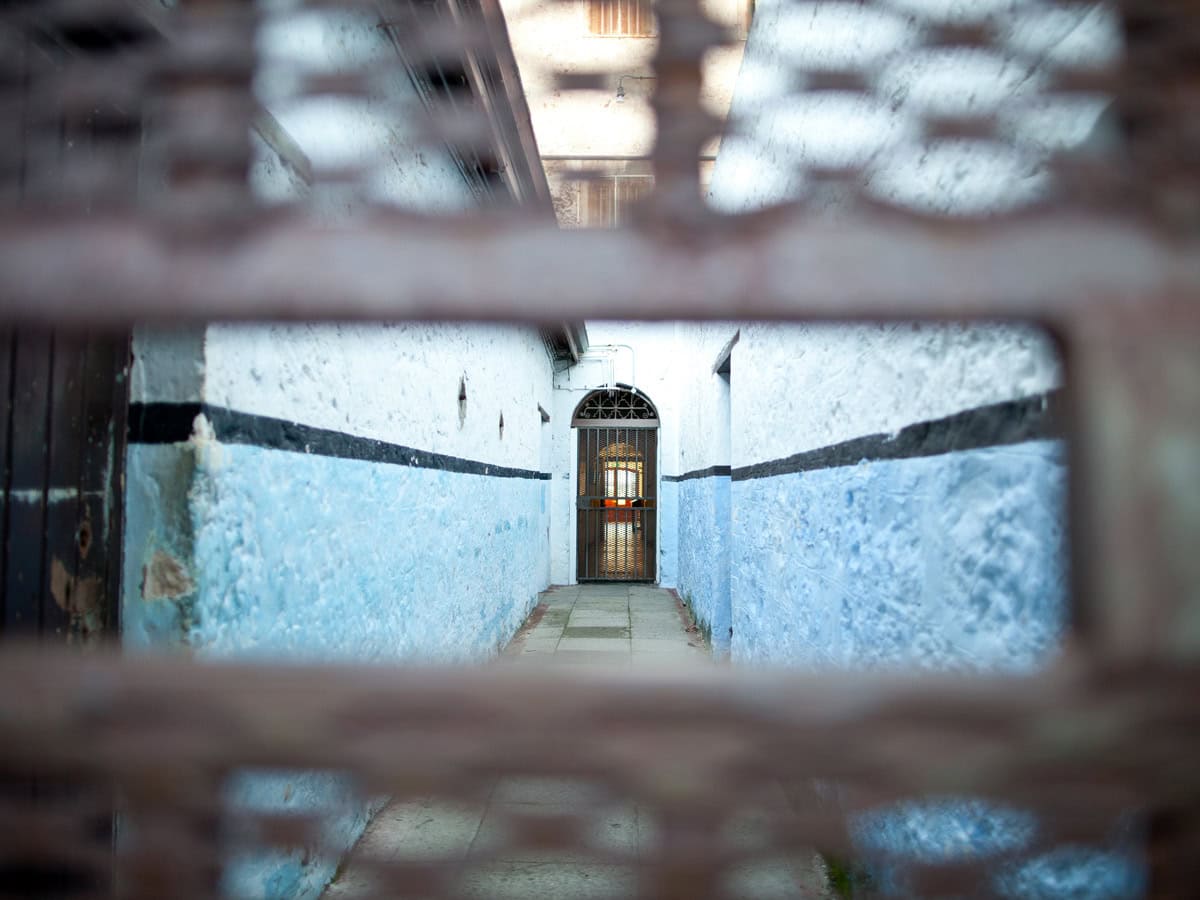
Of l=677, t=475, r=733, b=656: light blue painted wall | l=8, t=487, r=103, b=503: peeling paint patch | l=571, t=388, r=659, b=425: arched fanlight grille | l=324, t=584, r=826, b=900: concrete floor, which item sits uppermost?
l=571, t=388, r=659, b=425: arched fanlight grille

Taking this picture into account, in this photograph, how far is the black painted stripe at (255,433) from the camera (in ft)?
5.44

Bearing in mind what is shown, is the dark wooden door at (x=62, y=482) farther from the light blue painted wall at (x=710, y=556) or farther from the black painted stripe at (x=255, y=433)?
the light blue painted wall at (x=710, y=556)

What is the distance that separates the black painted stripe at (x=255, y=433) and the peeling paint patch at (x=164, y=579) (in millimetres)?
272

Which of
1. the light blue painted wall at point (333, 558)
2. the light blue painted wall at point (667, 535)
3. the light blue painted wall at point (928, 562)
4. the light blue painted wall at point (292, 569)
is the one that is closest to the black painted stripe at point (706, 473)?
the light blue painted wall at point (667, 535)

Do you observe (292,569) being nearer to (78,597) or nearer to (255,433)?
(255,433)

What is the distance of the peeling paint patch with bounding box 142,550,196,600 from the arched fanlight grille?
798 centimetres

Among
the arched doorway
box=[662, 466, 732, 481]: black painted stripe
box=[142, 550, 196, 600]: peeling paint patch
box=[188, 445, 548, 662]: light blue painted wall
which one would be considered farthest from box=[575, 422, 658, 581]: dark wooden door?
box=[142, 550, 196, 600]: peeling paint patch

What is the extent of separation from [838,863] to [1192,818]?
223 cm

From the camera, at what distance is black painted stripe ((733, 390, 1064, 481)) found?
4.32ft

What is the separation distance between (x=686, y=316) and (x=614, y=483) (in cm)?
905

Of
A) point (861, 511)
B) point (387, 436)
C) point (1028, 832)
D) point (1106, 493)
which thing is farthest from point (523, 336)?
point (1106, 493)

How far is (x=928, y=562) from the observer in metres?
1.84

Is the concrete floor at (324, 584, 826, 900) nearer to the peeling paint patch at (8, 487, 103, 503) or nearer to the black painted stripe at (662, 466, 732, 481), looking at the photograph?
the peeling paint patch at (8, 487, 103, 503)

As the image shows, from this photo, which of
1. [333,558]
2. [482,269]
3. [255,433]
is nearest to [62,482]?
[255,433]
